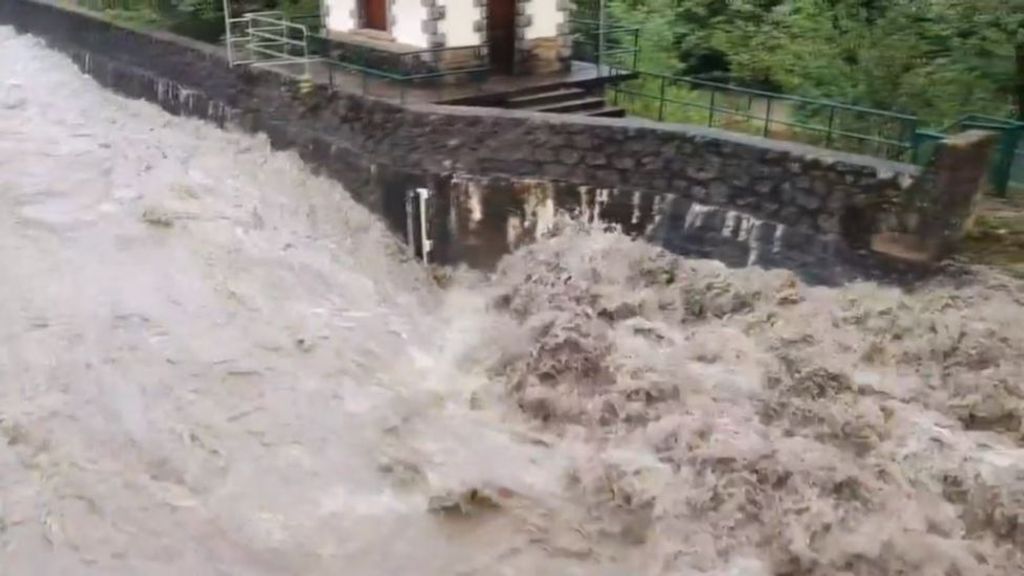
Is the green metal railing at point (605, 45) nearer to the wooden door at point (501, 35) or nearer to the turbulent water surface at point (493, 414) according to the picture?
the wooden door at point (501, 35)

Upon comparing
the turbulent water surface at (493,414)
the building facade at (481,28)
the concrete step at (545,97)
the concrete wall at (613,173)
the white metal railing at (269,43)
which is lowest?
the turbulent water surface at (493,414)

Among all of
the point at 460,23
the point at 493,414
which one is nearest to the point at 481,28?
the point at 460,23

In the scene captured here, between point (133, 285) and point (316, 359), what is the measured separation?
116 inches

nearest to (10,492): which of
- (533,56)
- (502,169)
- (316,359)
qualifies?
(316,359)

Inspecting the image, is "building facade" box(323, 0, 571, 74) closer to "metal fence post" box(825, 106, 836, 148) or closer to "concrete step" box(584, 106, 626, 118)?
"concrete step" box(584, 106, 626, 118)

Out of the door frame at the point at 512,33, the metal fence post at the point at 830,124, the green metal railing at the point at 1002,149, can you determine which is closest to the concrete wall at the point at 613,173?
the green metal railing at the point at 1002,149

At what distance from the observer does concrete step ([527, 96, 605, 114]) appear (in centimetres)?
1296

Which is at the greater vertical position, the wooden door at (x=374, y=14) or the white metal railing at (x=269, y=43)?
the wooden door at (x=374, y=14)

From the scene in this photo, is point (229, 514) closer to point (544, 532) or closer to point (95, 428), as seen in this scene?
point (95, 428)

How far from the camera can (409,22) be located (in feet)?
45.5

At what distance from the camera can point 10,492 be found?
24.8 ft

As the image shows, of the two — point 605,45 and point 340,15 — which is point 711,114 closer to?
point 605,45

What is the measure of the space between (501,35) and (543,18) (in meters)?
0.74

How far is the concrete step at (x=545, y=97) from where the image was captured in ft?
42.8
